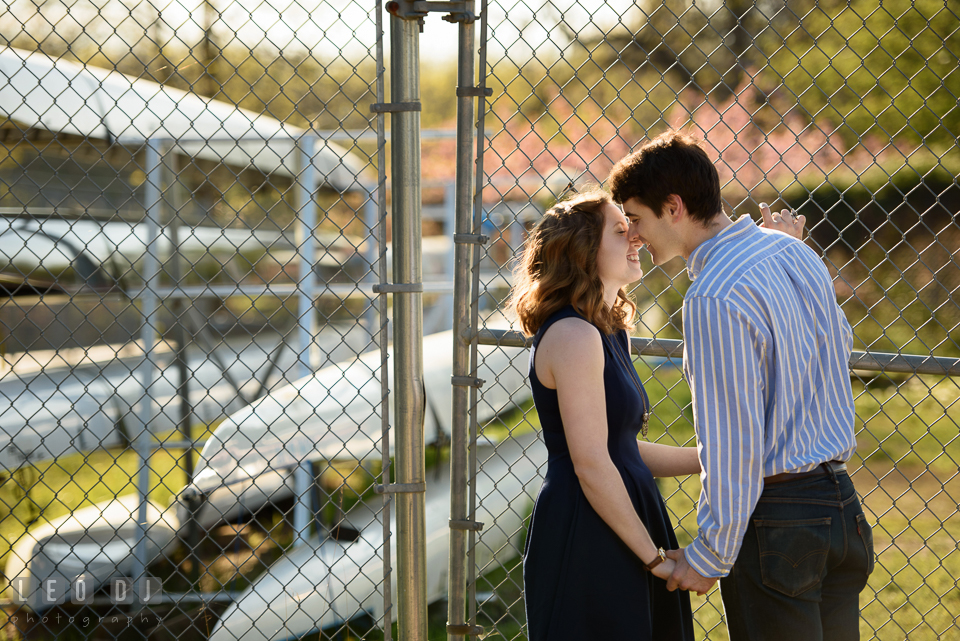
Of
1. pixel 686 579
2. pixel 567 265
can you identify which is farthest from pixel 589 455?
pixel 567 265

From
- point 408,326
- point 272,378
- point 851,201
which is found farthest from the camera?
point 851,201

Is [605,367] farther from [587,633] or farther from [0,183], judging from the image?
[0,183]

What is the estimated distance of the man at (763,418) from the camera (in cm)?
160

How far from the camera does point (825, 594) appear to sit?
1740mm

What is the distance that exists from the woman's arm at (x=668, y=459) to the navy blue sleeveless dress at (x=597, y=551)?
14cm

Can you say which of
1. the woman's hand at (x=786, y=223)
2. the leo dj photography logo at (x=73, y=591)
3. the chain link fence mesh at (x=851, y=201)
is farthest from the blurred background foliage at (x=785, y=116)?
the leo dj photography logo at (x=73, y=591)

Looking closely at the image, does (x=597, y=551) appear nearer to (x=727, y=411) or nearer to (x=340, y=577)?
(x=727, y=411)

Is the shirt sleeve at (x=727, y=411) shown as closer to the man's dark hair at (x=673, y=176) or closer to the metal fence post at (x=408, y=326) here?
the man's dark hair at (x=673, y=176)

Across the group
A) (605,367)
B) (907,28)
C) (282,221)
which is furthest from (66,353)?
(907,28)

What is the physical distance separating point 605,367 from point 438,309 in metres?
6.56

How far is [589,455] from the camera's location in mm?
1745

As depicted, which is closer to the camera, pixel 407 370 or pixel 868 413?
pixel 407 370

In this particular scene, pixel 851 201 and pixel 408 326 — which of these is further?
pixel 851 201

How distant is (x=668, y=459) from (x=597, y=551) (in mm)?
415
